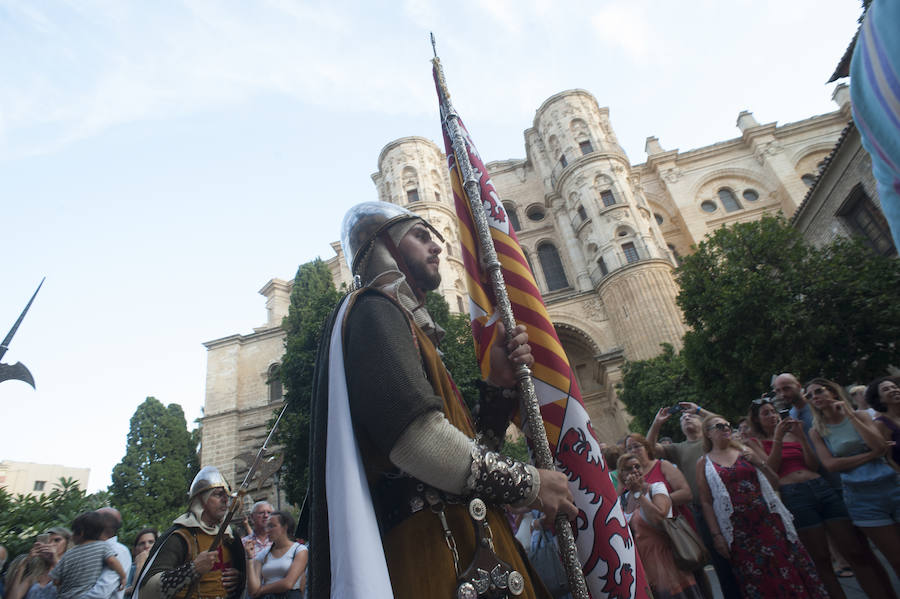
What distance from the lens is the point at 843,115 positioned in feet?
93.5

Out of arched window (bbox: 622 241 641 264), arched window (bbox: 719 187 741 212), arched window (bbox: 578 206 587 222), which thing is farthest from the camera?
arched window (bbox: 719 187 741 212)

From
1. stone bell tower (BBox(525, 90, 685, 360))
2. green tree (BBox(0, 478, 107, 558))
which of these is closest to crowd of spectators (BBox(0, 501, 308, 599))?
green tree (BBox(0, 478, 107, 558))

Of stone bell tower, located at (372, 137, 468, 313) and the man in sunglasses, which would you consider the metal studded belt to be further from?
stone bell tower, located at (372, 137, 468, 313)

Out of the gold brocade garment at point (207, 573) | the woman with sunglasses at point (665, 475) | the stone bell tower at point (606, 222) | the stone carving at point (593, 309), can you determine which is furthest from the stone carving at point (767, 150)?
the gold brocade garment at point (207, 573)

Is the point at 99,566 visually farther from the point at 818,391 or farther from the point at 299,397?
the point at 299,397

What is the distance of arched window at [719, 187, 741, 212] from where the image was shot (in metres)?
28.2

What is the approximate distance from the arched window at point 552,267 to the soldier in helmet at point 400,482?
24.6 meters

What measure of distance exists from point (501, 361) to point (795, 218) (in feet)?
54.0

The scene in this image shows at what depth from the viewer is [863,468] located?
3598 mm

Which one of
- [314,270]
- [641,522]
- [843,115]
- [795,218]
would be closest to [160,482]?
[314,270]

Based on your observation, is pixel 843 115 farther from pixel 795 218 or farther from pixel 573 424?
pixel 573 424

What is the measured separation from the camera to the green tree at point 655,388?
14.0 meters

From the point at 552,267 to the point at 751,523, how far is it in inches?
916

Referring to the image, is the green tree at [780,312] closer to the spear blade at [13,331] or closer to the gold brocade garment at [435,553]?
the gold brocade garment at [435,553]
